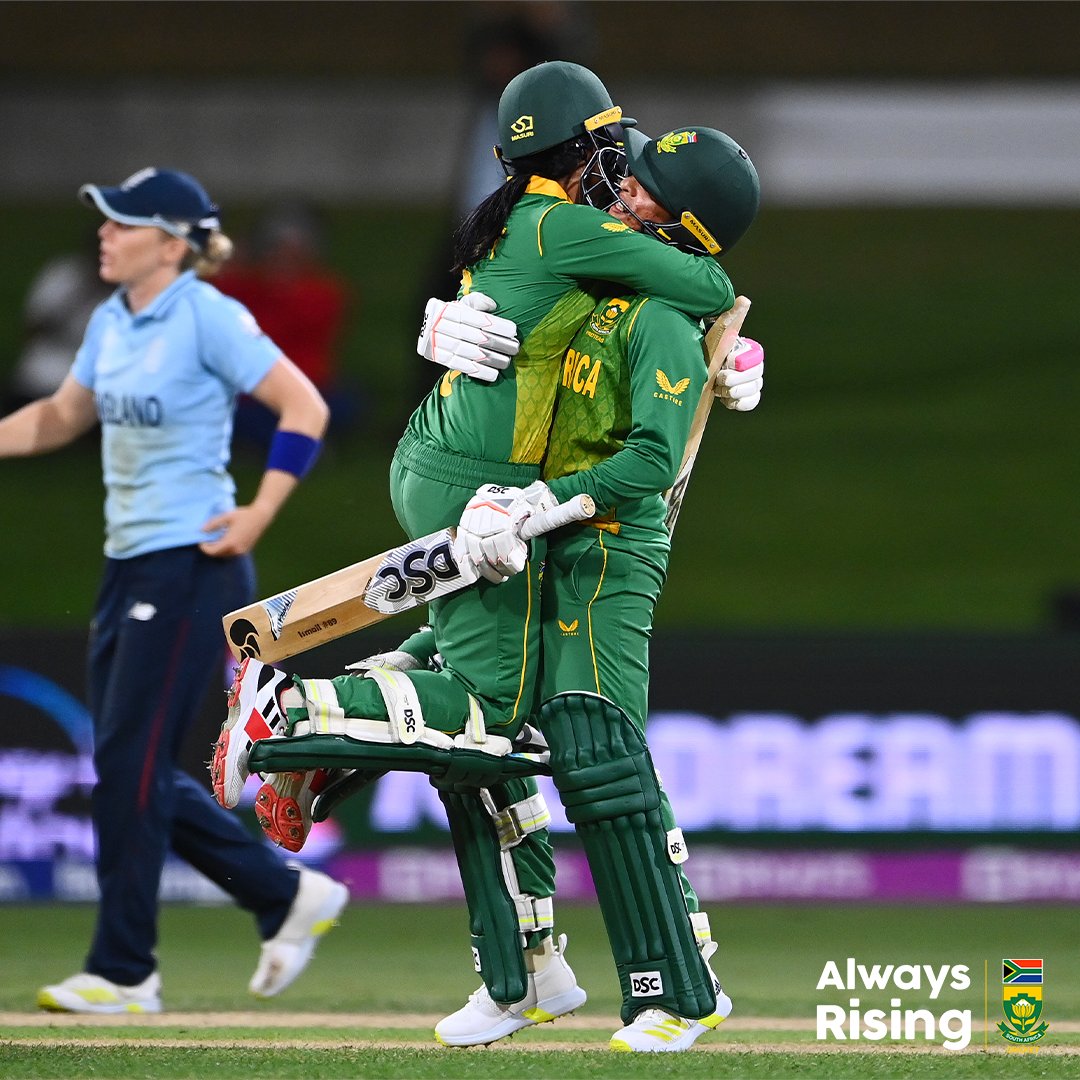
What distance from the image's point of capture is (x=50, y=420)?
6.16m

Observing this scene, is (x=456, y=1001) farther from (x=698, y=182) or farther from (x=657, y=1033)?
(x=698, y=182)

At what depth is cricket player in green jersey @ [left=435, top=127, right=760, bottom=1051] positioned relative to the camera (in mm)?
4605

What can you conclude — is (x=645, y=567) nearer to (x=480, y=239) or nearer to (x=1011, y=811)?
(x=480, y=239)

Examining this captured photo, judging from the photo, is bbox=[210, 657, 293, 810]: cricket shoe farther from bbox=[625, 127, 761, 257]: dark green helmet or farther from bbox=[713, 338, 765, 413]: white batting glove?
bbox=[625, 127, 761, 257]: dark green helmet

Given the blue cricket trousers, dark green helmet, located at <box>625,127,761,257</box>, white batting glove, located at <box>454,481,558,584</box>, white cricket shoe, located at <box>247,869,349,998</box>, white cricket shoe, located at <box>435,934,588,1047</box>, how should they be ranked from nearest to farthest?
white batting glove, located at <box>454,481,558,584</box> < dark green helmet, located at <box>625,127,761,257</box> < white cricket shoe, located at <box>435,934,588,1047</box> < the blue cricket trousers < white cricket shoe, located at <box>247,869,349,998</box>

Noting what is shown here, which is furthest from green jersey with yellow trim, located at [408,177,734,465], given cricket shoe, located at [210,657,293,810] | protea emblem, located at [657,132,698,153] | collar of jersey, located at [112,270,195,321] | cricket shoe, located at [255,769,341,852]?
collar of jersey, located at [112,270,195,321]

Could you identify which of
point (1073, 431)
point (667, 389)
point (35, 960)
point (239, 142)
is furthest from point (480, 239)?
point (239, 142)

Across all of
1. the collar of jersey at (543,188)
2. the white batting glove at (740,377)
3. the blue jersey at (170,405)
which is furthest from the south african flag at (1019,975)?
the blue jersey at (170,405)

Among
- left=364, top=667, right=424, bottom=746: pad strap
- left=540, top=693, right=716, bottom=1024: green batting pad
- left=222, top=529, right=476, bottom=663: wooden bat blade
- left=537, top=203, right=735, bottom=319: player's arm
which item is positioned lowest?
left=540, top=693, right=716, bottom=1024: green batting pad

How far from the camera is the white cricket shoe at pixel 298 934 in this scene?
6160mm

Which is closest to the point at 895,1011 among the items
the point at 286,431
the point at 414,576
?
the point at 414,576

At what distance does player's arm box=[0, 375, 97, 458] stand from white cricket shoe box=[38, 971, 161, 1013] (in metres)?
1.58

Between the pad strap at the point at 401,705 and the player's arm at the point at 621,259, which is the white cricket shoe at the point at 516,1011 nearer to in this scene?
the pad strap at the point at 401,705

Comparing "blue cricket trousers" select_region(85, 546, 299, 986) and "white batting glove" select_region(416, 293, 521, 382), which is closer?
"white batting glove" select_region(416, 293, 521, 382)
